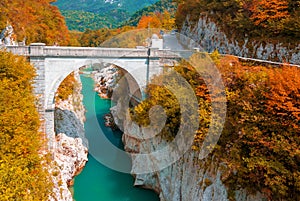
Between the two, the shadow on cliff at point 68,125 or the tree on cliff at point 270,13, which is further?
the shadow on cliff at point 68,125

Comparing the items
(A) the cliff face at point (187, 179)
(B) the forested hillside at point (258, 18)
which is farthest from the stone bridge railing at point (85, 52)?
Result: (B) the forested hillside at point (258, 18)

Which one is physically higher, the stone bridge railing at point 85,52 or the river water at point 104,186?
the stone bridge railing at point 85,52

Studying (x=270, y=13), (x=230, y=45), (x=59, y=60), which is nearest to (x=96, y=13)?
(x=230, y=45)

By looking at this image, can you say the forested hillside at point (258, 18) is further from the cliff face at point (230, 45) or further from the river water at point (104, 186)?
the river water at point (104, 186)

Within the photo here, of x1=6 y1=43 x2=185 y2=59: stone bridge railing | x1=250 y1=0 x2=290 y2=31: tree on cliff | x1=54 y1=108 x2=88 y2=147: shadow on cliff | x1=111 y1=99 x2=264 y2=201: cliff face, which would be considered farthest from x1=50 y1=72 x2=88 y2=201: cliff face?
x1=250 y1=0 x2=290 y2=31: tree on cliff

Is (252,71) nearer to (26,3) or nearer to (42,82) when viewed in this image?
(42,82)
